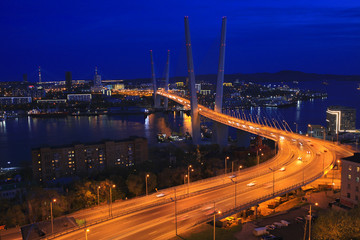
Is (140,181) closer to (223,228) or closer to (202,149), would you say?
(223,228)

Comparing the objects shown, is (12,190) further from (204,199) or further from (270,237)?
(270,237)

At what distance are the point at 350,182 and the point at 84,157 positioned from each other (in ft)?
17.7

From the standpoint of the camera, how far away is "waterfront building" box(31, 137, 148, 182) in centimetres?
707

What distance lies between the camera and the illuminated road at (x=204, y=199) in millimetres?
3020

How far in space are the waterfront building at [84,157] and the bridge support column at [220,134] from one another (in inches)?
74.9

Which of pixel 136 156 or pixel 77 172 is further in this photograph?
pixel 136 156

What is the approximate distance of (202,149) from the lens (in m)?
8.20

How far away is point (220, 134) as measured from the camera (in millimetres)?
8648

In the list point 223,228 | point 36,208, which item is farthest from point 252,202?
point 36,208

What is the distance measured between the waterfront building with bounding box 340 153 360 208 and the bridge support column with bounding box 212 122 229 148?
14.6ft

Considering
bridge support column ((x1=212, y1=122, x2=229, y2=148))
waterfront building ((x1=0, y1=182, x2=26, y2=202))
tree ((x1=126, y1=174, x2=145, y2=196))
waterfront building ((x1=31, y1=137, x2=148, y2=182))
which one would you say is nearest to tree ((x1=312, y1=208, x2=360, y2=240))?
tree ((x1=126, y1=174, x2=145, y2=196))

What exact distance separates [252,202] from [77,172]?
4831mm

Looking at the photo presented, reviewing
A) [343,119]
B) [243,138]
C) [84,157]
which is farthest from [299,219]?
[343,119]

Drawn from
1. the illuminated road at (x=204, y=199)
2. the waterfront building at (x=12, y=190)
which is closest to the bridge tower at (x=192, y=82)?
the illuminated road at (x=204, y=199)
